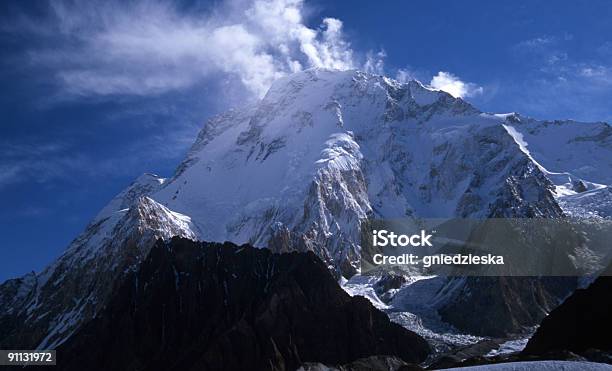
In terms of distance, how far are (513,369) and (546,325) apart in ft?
267

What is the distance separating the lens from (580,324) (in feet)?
583

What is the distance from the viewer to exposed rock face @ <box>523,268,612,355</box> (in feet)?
546

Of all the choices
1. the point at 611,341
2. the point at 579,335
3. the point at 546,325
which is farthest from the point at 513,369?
the point at 546,325

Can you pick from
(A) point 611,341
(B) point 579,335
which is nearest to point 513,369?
(A) point 611,341

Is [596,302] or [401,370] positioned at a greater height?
[596,302]

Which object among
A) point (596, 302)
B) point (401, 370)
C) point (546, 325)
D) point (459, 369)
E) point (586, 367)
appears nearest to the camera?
A: point (586, 367)

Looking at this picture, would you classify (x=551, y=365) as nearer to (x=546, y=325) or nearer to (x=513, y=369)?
(x=513, y=369)

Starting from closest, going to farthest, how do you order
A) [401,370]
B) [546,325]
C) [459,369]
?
1. [459,369]
2. [401,370]
3. [546,325]

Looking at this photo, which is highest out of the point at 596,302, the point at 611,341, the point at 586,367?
the point at 596,302

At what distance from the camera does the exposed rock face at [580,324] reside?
546ft

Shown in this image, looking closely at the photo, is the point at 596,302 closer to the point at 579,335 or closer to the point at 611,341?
the point at 579,335

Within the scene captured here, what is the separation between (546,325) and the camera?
7608 inches

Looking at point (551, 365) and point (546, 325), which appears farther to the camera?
point (546, 325)

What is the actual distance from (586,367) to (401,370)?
187 feet
